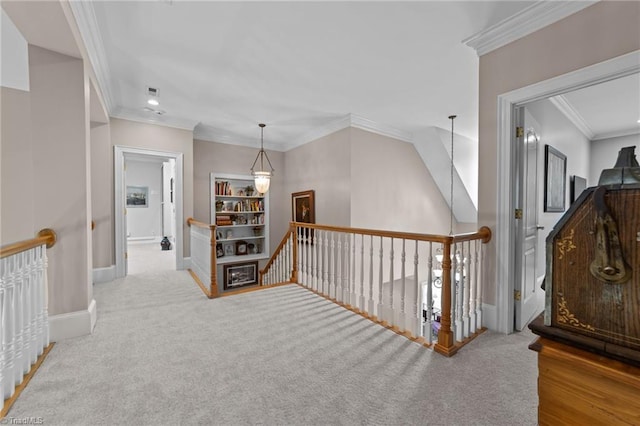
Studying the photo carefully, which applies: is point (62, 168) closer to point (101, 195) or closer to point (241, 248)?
point (101, 195)

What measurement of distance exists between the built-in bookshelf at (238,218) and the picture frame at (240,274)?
151 mm

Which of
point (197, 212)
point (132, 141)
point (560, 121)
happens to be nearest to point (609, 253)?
point (560, 121)

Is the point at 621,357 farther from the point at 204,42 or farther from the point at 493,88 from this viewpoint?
the point at 204,42

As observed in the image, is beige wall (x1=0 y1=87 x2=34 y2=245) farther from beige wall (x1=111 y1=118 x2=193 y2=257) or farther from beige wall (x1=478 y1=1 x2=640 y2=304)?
beige wall (x1=478 y1=1 x2=640 y2=304)

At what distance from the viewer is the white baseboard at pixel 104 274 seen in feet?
12.5

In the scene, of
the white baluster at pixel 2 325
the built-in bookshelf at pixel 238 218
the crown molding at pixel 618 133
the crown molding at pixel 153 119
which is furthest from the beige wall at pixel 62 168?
the crown molding at pixel 618 133

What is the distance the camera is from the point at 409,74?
3.13 m

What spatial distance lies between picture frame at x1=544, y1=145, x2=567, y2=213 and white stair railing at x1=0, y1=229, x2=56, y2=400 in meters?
4.72

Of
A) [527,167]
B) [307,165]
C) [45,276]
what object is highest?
[307,165]

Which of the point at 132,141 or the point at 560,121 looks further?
the point at 132,141

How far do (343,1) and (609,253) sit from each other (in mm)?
2254

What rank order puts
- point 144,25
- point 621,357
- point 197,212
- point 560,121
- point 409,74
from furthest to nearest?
point 197,212 → point 560,121 → point 409,74 → point 144,25 → point 621,357

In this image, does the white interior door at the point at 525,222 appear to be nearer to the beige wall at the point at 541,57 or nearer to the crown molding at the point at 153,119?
the beige wall at the point at 541,57

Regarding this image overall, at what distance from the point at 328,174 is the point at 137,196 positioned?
6856 mm
